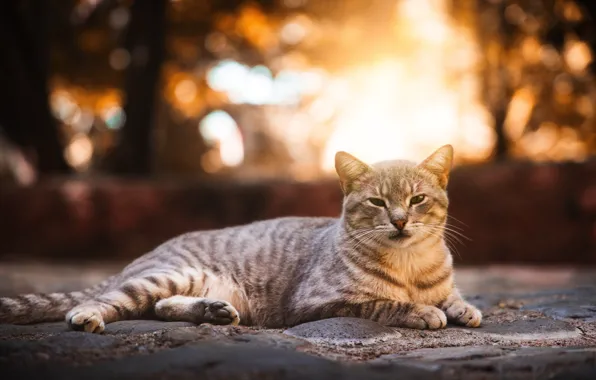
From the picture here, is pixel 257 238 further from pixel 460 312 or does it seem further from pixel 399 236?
pixel 460 312

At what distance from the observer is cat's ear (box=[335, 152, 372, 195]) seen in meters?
4.26

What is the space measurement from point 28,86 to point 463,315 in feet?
29.7

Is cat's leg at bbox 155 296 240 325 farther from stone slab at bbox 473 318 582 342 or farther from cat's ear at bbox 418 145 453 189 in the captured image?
cat's ear at bbox 418 145 453 189

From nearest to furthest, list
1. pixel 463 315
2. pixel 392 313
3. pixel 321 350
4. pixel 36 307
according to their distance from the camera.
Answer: pixel 321 350 → pixel 392 313 → pixel 463 315 → pixel 36 307

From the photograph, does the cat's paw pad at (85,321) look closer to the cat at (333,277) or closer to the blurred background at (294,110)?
the cat at (333,277)

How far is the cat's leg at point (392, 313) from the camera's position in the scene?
12.4ft

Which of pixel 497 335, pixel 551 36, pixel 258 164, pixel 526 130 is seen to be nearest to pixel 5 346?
pixel 497 335

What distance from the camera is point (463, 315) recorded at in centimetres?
395

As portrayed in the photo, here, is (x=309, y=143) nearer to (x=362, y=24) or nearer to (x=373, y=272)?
(x=362, y=24)

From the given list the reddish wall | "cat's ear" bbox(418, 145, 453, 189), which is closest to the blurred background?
the reddish wall

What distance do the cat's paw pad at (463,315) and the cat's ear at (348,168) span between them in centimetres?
95

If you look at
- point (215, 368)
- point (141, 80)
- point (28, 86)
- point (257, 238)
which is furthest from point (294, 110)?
point (215, 368)

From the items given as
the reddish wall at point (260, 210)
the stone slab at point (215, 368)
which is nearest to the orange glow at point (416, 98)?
the reddish wall at point (260, 210)

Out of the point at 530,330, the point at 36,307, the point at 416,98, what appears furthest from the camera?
the point at 416,98
